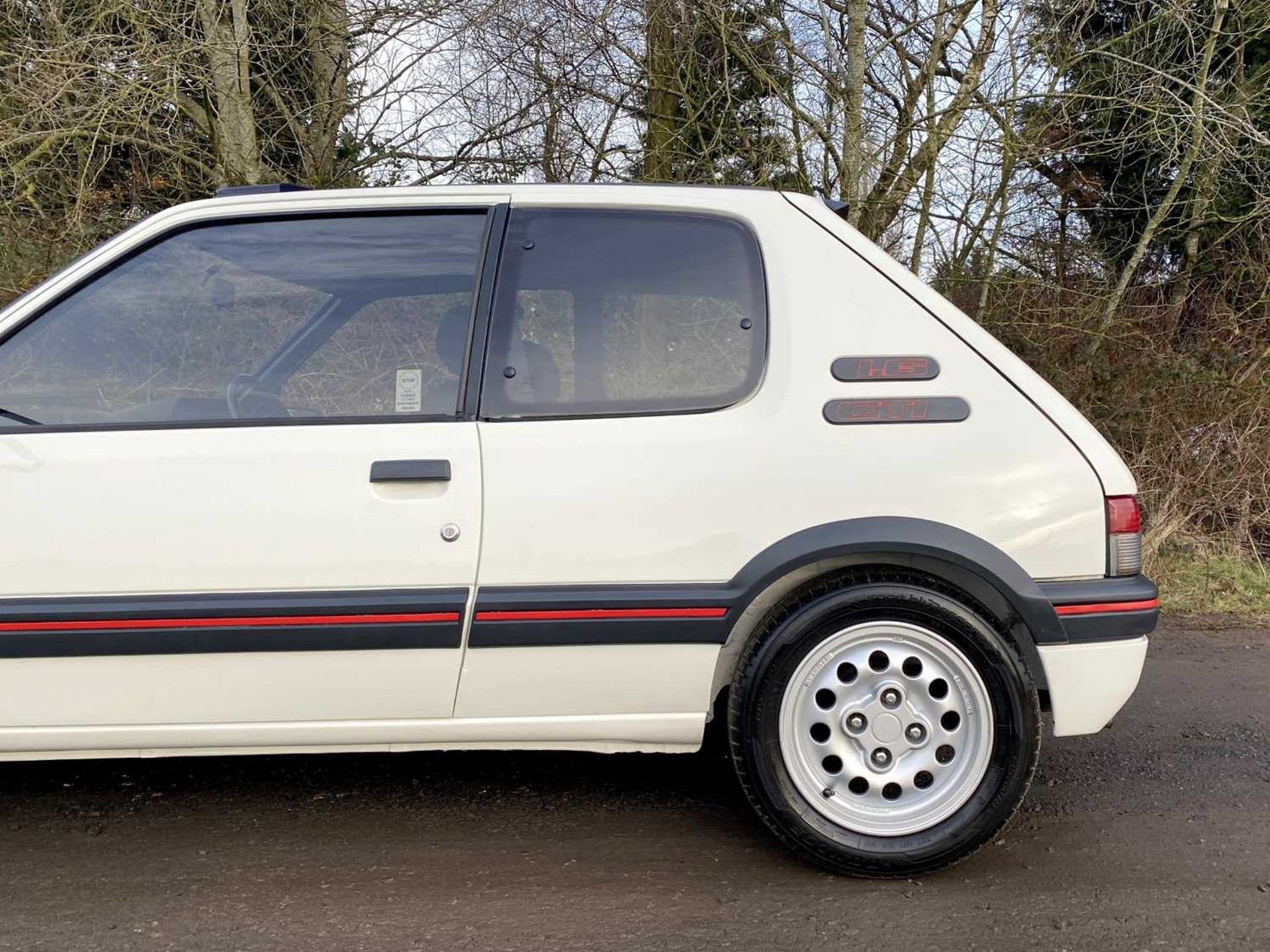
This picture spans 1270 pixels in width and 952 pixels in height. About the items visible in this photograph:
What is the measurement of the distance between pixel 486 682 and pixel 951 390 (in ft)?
4.67

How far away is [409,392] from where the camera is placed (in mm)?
2568

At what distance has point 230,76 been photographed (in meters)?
7.85

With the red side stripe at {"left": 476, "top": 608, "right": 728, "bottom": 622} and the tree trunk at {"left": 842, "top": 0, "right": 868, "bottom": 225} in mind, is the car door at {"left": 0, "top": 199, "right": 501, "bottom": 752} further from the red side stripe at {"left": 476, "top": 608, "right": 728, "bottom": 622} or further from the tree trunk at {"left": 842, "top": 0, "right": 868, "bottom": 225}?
the tree trunk at {"left": 842, "top": 0, "right": 868, "bottom": 225}

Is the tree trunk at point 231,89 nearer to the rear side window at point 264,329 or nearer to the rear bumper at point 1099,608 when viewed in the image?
the rear side window at point 264,329

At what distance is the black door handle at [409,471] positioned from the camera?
8.00 feet

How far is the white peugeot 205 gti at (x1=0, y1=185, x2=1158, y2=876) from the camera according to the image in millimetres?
2441

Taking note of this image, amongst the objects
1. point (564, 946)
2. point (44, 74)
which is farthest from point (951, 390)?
point (44, 74)

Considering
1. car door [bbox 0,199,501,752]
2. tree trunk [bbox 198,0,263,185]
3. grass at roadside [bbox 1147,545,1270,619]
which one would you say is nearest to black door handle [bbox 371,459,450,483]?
car door [bbox 0,199,501,752]

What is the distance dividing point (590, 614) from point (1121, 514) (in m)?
1.40

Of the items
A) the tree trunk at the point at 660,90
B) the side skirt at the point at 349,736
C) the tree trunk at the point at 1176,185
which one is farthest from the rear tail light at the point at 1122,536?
the tree trunk at the point at 660,90

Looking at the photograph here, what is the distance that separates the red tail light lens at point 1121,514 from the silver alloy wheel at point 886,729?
20.6 inches

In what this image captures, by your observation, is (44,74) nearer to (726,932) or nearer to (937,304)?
(937,304)

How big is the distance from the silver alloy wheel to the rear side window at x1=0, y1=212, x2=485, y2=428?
1.22m

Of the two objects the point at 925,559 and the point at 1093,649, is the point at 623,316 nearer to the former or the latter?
the point at 925,559
